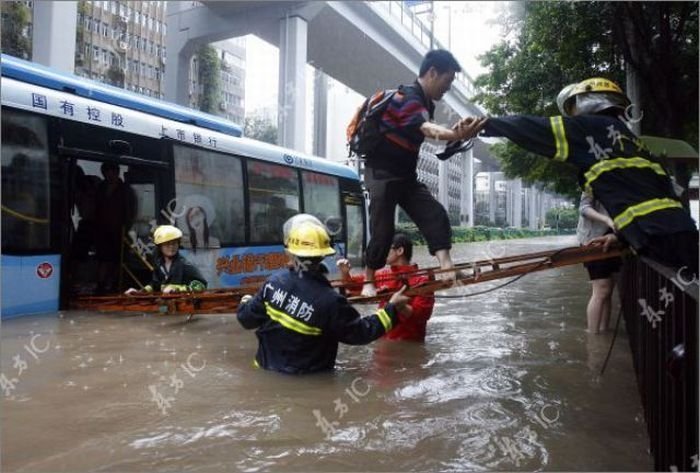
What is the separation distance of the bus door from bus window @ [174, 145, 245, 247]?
38 cm

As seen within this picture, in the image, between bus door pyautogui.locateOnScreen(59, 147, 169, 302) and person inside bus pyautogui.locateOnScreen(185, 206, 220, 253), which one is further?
person inside bus pyautogui.locateOnScreen(185, 206, 220, 253)

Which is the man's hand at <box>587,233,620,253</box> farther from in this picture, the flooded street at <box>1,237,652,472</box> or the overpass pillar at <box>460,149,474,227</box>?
the overpass pillar at <box>460,149,474,227</box>

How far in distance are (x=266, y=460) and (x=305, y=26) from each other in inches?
721

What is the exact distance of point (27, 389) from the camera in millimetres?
3939

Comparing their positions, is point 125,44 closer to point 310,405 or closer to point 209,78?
point 209,78

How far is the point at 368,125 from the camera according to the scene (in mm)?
3994

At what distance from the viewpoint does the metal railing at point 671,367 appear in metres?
1.96

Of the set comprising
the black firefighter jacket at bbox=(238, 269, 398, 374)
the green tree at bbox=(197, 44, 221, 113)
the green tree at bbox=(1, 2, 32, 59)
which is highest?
the green tree at bbox=(197, 44, 221, 113)

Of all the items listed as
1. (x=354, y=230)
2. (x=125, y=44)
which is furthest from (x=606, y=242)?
(x=125, y=44)

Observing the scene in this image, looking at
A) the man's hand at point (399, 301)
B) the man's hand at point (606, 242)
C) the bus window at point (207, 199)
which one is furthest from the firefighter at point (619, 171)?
the bus window at point (207, 199)

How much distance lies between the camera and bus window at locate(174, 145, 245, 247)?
7.97m

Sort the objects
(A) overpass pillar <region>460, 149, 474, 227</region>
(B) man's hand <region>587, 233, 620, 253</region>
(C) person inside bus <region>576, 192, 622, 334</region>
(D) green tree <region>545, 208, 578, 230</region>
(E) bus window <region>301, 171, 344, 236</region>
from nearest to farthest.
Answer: (B) man's hand <region>587, 233, 620, 253</region>, (C) person inside bus <region>576, 192, 622, 334</region>, (E) bus window <region>301, 171, 344, 236</region>, (A) overpass pillar <region>460, 149, 474, 227</region>, (D) green tree <region>545, 208, 578, 230</region>

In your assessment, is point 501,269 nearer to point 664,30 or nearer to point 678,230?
point 678,230

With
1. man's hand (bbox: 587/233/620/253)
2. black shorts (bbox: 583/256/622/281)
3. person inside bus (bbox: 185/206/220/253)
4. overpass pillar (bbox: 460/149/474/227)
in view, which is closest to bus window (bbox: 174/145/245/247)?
person inside bus (bbox: 185/206/220/253)
